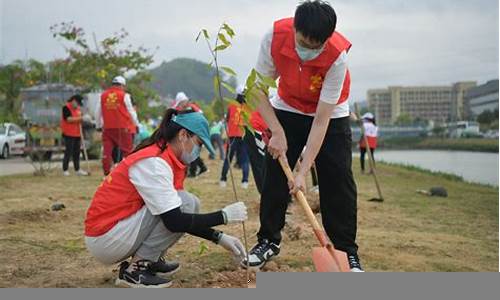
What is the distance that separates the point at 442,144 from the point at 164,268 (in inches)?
569

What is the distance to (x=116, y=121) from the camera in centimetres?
898

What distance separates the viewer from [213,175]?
37.6 ft

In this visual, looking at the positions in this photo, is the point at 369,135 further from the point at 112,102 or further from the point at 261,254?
the point at 261,254

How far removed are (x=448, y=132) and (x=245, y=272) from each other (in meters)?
14.4

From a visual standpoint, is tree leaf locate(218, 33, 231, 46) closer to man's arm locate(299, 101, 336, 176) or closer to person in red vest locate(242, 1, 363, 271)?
person in red vest locate(242, 1, 363, 271)

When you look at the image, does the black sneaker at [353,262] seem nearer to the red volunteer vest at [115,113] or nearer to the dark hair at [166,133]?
the dark hair at [166,133]

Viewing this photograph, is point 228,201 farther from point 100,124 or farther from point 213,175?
point 213,175

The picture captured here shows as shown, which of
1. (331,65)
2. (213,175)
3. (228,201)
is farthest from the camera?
(213,175)

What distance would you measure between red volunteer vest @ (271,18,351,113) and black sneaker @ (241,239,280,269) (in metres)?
0.86

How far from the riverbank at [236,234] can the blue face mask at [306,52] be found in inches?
47.6

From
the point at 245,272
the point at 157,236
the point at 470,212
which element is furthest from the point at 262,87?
the point at 470,212

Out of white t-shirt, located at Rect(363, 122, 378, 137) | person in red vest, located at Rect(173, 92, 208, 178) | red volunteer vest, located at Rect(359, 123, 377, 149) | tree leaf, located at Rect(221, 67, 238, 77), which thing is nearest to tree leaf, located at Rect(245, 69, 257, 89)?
tree leaf, located at Rect(221, 67, 238, 77)

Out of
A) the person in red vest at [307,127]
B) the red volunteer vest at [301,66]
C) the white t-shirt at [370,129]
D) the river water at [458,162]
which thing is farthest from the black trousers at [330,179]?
the river water at [458,162]

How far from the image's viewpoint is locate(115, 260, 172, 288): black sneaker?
296 centimetres
